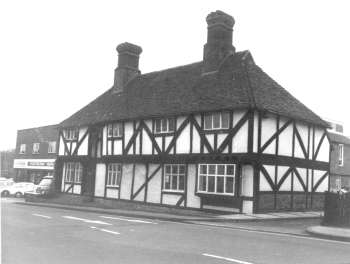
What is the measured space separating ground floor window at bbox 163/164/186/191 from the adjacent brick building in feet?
81.8

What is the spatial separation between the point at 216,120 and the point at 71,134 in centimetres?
1531

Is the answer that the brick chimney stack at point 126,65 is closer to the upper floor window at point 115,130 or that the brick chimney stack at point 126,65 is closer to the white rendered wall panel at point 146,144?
the upper floor window at point 115,130

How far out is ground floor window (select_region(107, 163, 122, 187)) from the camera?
3058cm

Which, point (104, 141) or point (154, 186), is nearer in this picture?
point (154, 186)

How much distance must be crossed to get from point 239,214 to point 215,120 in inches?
198

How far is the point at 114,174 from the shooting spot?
3098 centimetres

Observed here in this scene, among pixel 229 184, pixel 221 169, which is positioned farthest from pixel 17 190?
pixel 229 184

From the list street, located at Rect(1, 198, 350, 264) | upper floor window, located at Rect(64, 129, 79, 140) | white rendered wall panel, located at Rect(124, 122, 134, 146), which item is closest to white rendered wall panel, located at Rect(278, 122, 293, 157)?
white rendered wall panel, located at Rect(124, 122, 134, 146)

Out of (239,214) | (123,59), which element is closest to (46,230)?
(239,214)

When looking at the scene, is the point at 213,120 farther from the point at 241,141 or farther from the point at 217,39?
the point at 217,39

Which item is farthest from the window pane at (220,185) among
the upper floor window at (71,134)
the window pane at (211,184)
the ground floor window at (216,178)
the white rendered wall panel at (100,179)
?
the upper floor window at (71,134)

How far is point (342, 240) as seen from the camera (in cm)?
1466

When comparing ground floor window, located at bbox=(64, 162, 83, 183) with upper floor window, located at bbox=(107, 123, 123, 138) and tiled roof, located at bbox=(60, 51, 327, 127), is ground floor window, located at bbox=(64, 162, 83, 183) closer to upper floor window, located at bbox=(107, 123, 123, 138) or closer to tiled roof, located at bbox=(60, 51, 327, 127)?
tiled roof, located at bbox=(60, 51, 327, 127)

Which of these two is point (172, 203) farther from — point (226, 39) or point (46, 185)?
point (46, 185)
